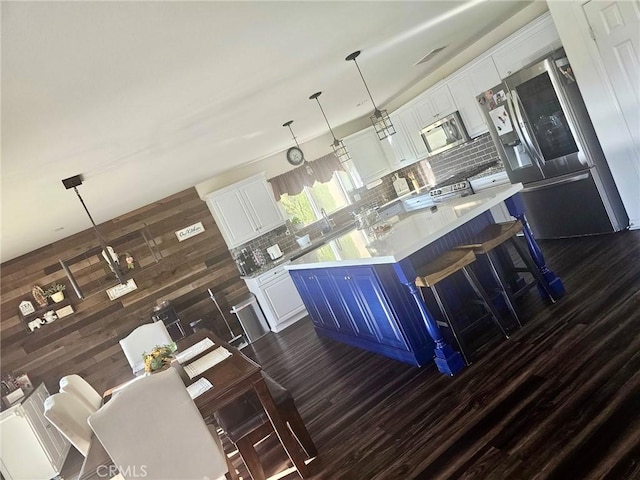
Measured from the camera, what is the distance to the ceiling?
166 cm

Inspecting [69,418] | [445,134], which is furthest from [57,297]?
[445,134]

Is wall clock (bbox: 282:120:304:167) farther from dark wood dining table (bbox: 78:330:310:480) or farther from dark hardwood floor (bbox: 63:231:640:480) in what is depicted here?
dark wood dining table (bbox: 78:330:310:480)

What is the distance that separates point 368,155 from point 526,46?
10.8 feet

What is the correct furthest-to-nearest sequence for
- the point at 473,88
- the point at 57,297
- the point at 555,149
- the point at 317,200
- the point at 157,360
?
the point at 317,200
the point at 57,297
the point at 473,88
the point at 555,149
the point at 157,360

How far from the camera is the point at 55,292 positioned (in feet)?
18.1

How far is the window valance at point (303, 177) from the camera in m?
6.81

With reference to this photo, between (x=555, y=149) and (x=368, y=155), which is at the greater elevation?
(x=368, y=155)

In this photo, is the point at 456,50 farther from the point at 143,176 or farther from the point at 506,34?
the point at 143,176

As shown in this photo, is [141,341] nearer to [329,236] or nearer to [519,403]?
[329,236]

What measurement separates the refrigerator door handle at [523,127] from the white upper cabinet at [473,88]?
Answer: 0.49 meters

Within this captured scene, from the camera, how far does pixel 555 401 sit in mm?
2295

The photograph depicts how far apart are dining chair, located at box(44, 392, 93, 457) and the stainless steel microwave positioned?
489 centimetres

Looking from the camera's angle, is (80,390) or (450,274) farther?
(80,390)

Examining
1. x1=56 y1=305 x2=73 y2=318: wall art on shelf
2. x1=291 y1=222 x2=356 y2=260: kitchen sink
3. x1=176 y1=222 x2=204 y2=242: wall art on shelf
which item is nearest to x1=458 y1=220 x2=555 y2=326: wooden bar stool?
x1=291 y1=222 x2=356 y2=260: kitchen sink
